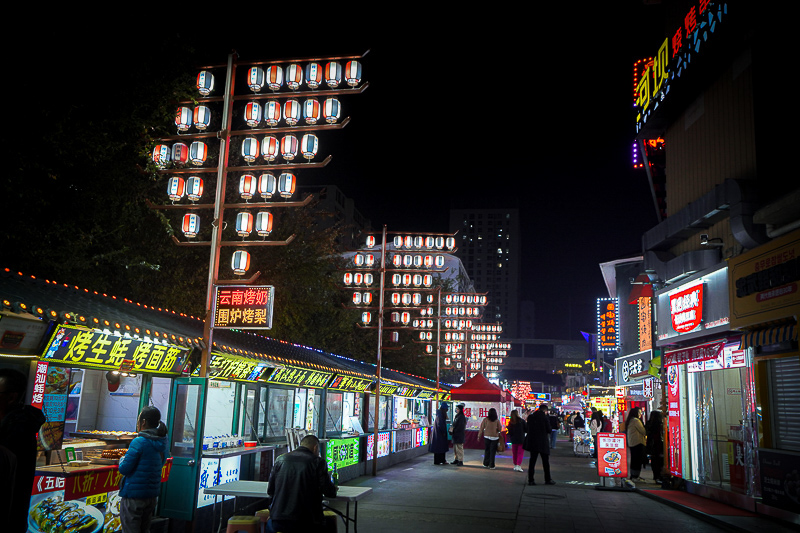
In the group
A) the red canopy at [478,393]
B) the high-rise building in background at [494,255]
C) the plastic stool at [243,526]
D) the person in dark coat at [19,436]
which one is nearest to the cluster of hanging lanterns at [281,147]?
the plastic stool at [243,526]

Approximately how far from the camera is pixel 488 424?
67.2ft

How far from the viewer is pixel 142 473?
6945 millimetres

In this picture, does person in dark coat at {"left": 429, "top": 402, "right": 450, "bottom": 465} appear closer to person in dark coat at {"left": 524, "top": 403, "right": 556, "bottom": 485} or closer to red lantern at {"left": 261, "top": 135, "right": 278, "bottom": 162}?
person in dark coat at {"left": 524, "top": 403, "right": 556, "bottom": 485}

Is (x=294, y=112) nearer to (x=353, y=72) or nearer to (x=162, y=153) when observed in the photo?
(x=353, y=72)

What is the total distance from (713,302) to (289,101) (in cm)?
1036

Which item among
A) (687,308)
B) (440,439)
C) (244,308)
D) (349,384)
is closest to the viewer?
(244,308)

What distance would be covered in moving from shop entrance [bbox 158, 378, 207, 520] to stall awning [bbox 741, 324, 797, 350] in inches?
400

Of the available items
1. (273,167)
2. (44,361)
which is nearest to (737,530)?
(273,167)

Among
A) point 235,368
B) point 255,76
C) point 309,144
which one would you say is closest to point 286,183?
point 309,144

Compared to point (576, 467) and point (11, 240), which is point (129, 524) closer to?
point (11, 240)

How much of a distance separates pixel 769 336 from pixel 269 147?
10133mm

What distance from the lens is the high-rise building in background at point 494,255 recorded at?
611 feet

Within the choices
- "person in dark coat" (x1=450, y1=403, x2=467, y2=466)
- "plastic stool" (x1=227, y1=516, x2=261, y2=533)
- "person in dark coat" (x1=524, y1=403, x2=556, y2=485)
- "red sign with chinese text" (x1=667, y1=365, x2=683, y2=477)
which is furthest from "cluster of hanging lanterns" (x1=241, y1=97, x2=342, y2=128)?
"person in dark coat" (x1=450, y1=403, x2=467, y2=466)

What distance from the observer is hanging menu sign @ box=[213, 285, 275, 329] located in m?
10.2
